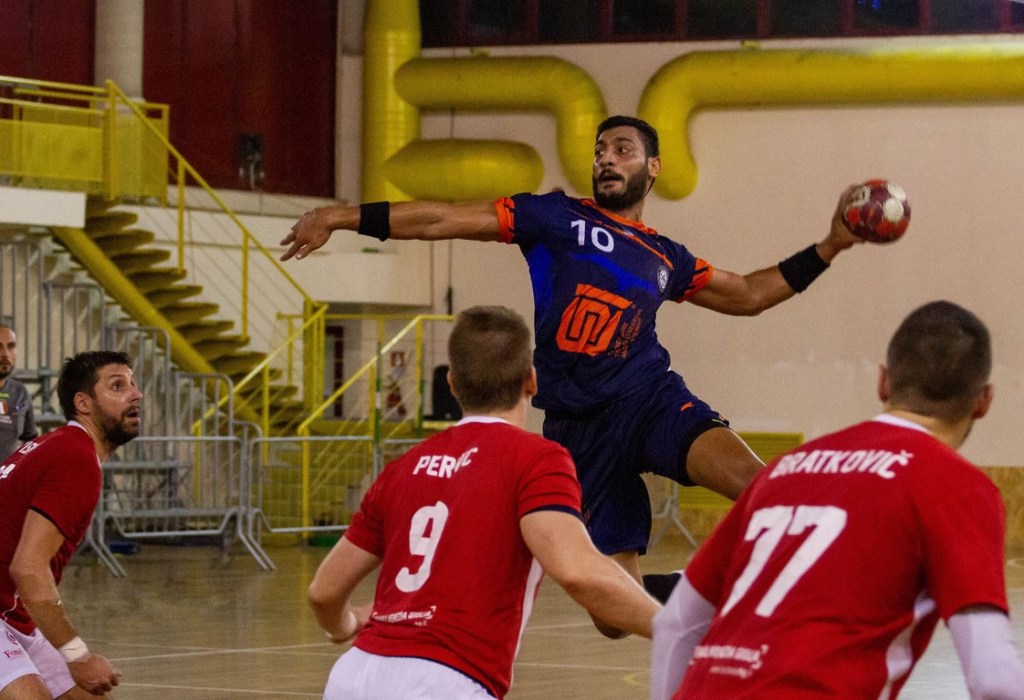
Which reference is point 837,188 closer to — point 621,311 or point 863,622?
point 621,311

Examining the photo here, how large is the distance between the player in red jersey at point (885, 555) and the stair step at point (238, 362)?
16977 millimetres

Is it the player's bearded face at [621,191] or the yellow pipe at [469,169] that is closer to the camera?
the player's bearded face at [621,191]

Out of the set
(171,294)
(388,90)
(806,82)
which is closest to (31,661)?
(171,294)

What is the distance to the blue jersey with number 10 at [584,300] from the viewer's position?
6438 millimetres

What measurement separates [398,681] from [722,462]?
2.51 metres

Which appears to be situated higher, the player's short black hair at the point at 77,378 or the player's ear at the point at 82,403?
the player's short black hair at the point at 77,378

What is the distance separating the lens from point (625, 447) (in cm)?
644

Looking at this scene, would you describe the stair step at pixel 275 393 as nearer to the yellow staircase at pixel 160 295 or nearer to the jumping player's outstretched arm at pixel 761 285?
the yellow staircase at pixel 160 295

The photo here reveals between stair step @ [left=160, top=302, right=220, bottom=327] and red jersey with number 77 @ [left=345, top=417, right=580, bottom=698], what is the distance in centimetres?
1564

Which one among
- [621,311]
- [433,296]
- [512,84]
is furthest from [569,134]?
[621,311]

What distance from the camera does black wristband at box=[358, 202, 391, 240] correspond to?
19.7 ft

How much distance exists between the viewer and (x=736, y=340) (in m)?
20.9

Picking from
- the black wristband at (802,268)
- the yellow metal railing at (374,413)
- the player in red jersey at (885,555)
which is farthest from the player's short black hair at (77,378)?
the yellow metal railing at (374,413)

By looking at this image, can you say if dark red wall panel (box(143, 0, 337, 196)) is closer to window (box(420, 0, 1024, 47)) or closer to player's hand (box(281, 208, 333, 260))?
window (box(420, 0, 1024, 47))
